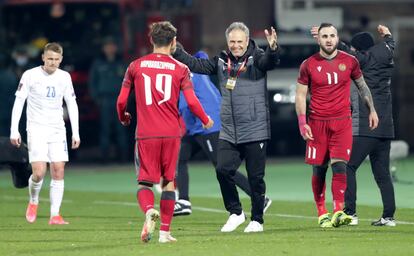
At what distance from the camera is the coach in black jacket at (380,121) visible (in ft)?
56.9

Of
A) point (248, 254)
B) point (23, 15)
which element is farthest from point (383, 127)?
point (23, 15)

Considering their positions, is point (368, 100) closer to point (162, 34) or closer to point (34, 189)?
point (162, 34)

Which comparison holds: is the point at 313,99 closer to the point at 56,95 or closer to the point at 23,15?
the point at 56,95

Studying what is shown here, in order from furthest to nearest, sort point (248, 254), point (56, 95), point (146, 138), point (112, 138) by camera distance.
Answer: point (112, 138)
point (56, 95)
point (146, 138)
point (248, 254)

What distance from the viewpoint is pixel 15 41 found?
33.6 m

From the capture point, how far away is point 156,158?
50.0ft

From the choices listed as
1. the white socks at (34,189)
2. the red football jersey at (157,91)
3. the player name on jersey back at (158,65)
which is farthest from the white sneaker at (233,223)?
the white socks at (34,189)

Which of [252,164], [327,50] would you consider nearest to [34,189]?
[252,164]

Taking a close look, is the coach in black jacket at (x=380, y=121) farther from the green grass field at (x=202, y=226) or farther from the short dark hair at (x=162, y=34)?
the short dark hair at (x=162, y=34)

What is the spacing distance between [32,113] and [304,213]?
11.2ft

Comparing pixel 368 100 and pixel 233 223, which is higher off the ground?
pixel 368 100

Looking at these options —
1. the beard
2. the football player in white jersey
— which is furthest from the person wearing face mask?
the beard

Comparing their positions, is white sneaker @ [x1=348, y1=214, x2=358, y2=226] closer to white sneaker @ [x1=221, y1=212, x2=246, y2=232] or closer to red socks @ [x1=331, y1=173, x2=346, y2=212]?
red socks @ [x1=331, y1=173, x2=346, y2=212]

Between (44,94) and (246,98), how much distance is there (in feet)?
9.33
